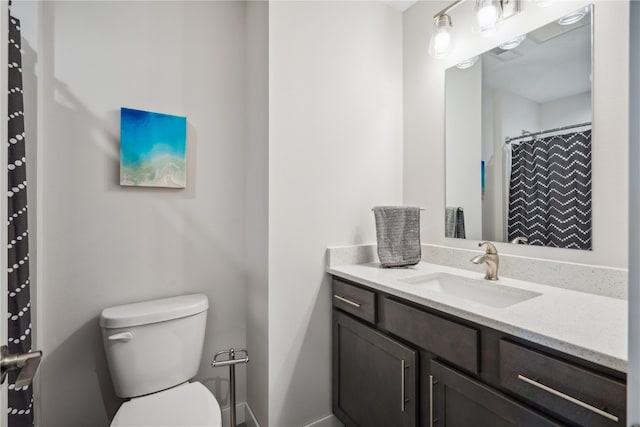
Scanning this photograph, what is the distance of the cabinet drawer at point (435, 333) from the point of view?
37.7 inches

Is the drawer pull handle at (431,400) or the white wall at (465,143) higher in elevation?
the white wall at (465,143)

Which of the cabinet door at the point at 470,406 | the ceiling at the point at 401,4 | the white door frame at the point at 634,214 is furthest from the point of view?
the ceiling at the point at 401,4

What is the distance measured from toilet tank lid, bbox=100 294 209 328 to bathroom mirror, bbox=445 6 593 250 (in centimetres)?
137

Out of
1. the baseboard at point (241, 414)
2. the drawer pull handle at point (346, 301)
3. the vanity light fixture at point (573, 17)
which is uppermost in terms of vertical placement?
the vanity light fixture at point (573, 17)

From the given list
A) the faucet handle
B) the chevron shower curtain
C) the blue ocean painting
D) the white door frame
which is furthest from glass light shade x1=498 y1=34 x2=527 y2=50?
the blue ocean painting

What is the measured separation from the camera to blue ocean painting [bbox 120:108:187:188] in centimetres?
142

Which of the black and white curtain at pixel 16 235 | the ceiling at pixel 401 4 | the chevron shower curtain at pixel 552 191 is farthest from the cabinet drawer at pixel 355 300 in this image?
the ceiling at pixel 401 4

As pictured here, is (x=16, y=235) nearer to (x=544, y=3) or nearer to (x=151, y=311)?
(x=151, y=311)

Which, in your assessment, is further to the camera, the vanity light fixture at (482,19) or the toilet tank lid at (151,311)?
the vanity light fixture at (482,19)

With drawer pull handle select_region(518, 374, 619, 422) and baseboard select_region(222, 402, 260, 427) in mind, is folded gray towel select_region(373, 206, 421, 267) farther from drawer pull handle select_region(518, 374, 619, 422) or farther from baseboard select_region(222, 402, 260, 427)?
baseboard select_region(222, 402, 260, 427)

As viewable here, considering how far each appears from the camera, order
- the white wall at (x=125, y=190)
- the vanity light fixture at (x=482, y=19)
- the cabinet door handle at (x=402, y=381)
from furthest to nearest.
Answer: the vanity light fixture at (x=482, y=19) < the white wall at (x=125, y=190) < the cabinet door handle at (x=402, y=381)

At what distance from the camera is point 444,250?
1.70 m

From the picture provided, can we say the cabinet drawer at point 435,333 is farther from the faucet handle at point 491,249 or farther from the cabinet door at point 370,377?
the faucet handle at point 491,249

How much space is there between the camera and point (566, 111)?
1.26 m
